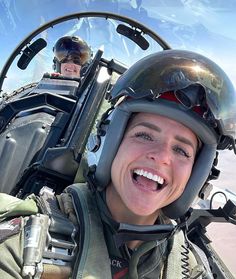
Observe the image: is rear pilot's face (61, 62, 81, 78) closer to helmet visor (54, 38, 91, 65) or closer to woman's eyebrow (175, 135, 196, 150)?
helmet visor (54, 38, 91, 65)

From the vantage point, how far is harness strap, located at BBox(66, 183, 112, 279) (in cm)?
118

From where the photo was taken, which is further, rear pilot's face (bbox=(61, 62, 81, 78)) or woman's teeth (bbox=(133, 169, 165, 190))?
rear pilot's face (bbox=(61, 62, 81, 78))

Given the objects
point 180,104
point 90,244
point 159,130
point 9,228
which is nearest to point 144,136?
point 159,130

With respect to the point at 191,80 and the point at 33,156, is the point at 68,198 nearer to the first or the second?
the point at 191,80

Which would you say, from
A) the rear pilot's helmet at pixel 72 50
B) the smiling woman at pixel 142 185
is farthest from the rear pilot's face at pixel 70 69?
the smiling woman at pixel 142 185

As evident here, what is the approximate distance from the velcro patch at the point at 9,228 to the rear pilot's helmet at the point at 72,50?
219 centimetres

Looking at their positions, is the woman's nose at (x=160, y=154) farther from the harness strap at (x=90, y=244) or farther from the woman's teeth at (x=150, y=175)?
the harness strap at (x=90, y=244)

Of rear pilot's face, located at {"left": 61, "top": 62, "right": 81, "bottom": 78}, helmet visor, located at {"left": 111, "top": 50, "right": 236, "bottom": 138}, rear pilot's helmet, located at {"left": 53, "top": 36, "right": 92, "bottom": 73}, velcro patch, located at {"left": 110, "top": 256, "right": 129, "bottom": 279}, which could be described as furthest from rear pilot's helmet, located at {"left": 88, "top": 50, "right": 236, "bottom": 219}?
rear pilot's face, located at {"left": 61, "top": 62, "right": 81, "bottom": 78}

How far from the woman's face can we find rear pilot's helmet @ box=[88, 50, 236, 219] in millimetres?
37

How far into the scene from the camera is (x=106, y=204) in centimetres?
143

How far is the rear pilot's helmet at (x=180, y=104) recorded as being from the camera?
1395 mm

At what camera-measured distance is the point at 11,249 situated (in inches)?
42.7

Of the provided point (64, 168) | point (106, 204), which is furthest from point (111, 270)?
point (64, 168)

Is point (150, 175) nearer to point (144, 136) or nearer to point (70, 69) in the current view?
point (144, 136)
